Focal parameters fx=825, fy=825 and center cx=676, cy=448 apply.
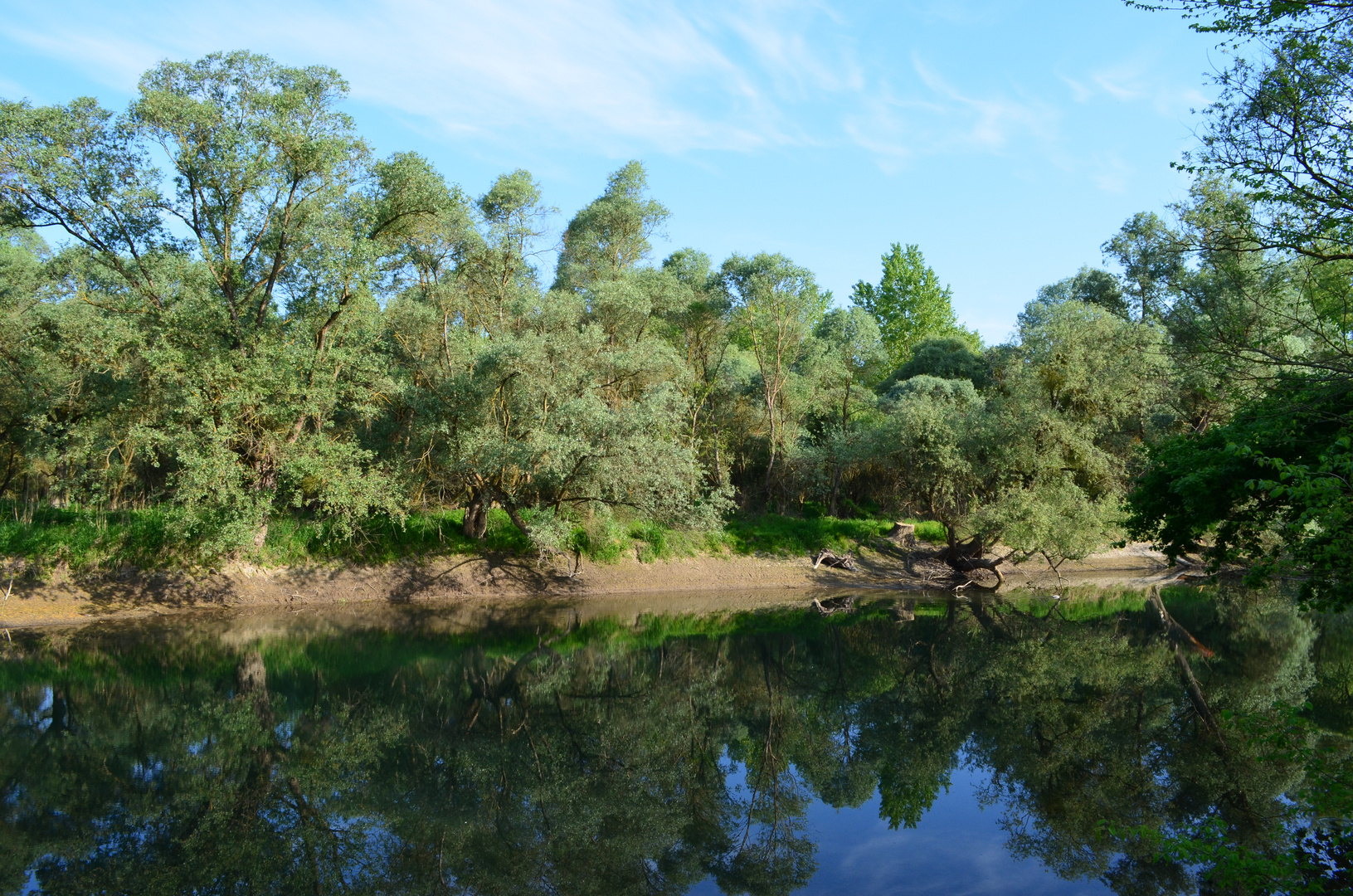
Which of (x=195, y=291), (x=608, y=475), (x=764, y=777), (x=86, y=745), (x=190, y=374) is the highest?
(x=195, y=291)

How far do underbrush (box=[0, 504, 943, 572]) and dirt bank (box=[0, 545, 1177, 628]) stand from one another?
474 mm

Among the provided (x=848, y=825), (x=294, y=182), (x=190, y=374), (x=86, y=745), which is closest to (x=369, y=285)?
(x=294, y=182)

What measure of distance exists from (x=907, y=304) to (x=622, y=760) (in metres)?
58.0

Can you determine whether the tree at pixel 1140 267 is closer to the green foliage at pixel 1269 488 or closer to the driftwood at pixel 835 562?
the driftwood at pixel 835 562

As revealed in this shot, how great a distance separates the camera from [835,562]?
128ft

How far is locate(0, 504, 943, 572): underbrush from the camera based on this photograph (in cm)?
2600

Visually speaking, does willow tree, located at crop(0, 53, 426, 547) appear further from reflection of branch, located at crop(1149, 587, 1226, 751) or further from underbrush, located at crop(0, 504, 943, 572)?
reflection of branch, located at crop(1149, 587, 1226, 751)

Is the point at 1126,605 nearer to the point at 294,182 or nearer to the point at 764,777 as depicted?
the point at 764,777

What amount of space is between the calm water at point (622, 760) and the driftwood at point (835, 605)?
6.51 meters

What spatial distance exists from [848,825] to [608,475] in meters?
19.8

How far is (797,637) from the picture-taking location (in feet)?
81.6

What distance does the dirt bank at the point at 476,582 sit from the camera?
2566cm

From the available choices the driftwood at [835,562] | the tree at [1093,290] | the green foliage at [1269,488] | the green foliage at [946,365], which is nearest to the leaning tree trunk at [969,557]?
the driftwood at [835,562]

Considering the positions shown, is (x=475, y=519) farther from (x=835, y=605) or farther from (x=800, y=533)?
(x=800, y=533)
